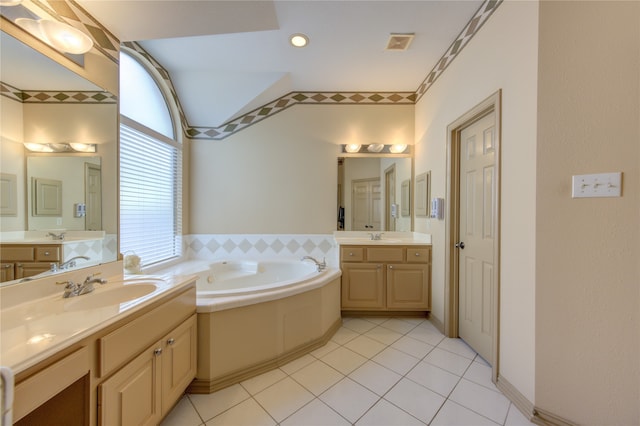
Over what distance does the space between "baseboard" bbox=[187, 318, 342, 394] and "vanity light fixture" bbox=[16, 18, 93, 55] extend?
2027mm

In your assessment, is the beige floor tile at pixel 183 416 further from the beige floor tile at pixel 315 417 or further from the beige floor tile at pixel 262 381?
the beige floor tile at pixel 315 417

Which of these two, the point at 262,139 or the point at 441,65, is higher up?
the point at 441,65

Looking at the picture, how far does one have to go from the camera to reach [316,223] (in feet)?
9.98

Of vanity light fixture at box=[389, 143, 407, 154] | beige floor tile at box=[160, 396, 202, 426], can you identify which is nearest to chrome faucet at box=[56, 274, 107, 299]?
beige floor tile at box=[160, 396, 202, 426]

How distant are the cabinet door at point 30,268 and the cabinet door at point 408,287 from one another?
256 cm

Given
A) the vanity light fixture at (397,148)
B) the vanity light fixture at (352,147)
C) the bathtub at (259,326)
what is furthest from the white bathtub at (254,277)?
the vanity light fixture at (397,148)

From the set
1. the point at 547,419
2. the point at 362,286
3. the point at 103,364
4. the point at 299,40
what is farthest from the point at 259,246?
the point at 547,419

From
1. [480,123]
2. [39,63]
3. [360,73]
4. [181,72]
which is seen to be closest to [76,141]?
[39,63]

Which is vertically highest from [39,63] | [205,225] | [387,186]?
[39,63]

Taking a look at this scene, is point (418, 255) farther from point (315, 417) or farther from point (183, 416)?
point (183, 416)

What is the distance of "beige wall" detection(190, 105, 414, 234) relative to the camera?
9.78 ft

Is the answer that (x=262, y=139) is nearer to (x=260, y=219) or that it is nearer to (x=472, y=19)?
(x=260, y=219)

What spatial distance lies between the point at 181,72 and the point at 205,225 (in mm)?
1728

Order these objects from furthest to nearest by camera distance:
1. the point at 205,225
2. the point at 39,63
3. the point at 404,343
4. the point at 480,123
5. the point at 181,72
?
the point at 205,225, the point at 181,72, the point at 404,343, the point at 480,123, the point at 39,63
